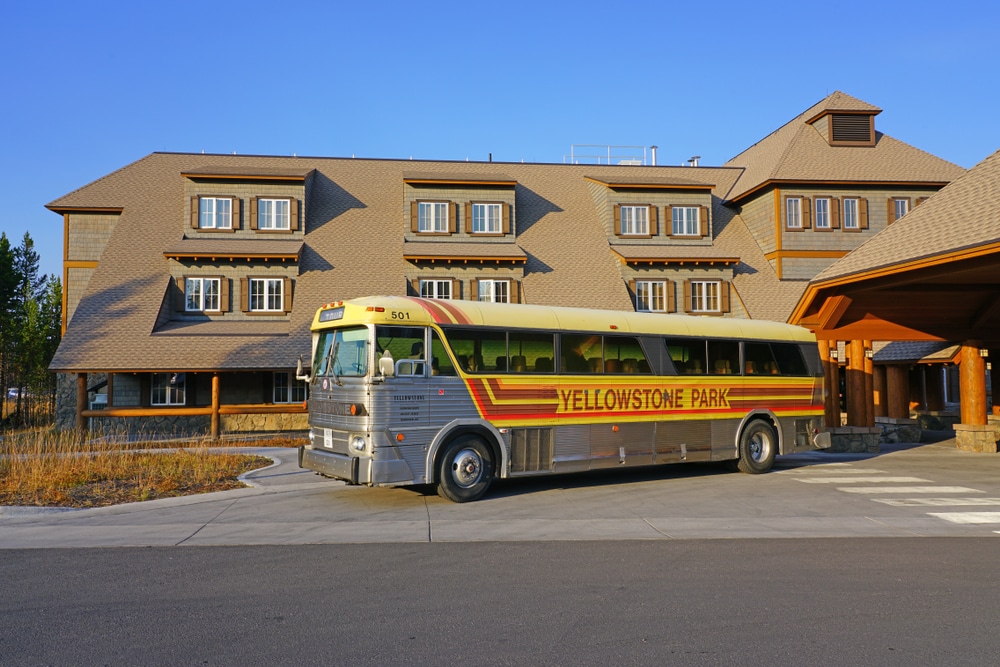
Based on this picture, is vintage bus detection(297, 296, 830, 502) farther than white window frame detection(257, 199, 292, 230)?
No

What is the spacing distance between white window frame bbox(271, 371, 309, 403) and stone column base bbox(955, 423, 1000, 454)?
21.9 metres

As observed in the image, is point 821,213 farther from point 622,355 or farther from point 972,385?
point 622,355

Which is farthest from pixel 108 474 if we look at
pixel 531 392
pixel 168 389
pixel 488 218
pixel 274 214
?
pixel 488 218

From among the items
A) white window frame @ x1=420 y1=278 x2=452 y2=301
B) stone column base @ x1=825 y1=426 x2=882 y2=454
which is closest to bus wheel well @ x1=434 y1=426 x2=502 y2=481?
A: stone column base @ x1=825 y1=426 x2=882 y2=454

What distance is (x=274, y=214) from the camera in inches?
1190

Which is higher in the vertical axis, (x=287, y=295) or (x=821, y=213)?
(x=821, y=213)

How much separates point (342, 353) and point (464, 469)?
274cm

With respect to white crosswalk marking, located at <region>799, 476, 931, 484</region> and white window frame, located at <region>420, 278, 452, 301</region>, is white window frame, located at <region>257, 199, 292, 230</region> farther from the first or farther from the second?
white crosswalk marking, located at <region>799, 476, 931, 484</region>

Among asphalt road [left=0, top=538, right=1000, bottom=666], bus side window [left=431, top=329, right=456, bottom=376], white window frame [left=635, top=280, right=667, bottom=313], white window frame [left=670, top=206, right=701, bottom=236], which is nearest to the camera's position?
asphalt road [left=0, top=538, right=1000, bottom=666]

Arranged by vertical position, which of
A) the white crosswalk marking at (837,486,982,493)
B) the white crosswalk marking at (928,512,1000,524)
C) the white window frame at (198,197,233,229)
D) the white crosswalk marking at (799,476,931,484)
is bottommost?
the white crosswalk marking at (928,512,1000,524)

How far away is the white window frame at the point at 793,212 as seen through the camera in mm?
31547

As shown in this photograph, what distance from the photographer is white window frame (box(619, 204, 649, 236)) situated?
3241 centimetres

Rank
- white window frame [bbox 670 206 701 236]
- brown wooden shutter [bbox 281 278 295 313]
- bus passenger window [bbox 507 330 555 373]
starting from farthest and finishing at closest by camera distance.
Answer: white window frame [bbox 670 206 701 236]
brown wooden shutter [bbox 281 278 295 313]
bus passenger window [bbox 507 330 555 373]

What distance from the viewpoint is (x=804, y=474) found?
52.3ft
